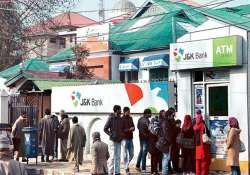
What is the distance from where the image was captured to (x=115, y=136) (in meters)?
14.6

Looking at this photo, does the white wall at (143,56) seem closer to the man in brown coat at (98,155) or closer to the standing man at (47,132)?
the standing man at (47,132)

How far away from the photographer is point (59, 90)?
71.5 ft

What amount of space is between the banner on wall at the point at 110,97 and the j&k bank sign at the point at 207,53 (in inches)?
42.7

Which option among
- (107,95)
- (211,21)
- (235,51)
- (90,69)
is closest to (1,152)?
(235,51)

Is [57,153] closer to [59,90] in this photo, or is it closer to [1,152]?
[59,90]

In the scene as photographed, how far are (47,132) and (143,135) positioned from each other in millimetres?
4784

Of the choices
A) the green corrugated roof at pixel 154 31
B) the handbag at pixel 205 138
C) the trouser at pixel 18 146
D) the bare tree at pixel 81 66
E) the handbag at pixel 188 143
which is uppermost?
the green corrugated roof at pixel 154 31

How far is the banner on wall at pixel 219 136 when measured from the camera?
1518cm

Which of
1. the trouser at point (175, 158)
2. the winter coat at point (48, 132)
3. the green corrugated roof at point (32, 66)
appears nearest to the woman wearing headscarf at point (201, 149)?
the trouser at point (175, 158)

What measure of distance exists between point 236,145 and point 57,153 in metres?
8.46

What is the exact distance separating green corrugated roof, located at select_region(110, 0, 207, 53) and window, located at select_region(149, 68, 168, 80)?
1525 millimetres

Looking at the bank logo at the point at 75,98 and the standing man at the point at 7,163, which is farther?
the bank logo at the point at 75,98

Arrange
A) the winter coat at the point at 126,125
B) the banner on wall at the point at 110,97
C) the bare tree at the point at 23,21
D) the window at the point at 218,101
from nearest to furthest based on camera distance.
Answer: the winter coat at the point at 126,125, the window at the point at 218,101, the banner on wall at the point at 110,97, the bare tree at the point at 23,21

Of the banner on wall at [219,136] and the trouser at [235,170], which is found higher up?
the banner on wall at [219,136]
